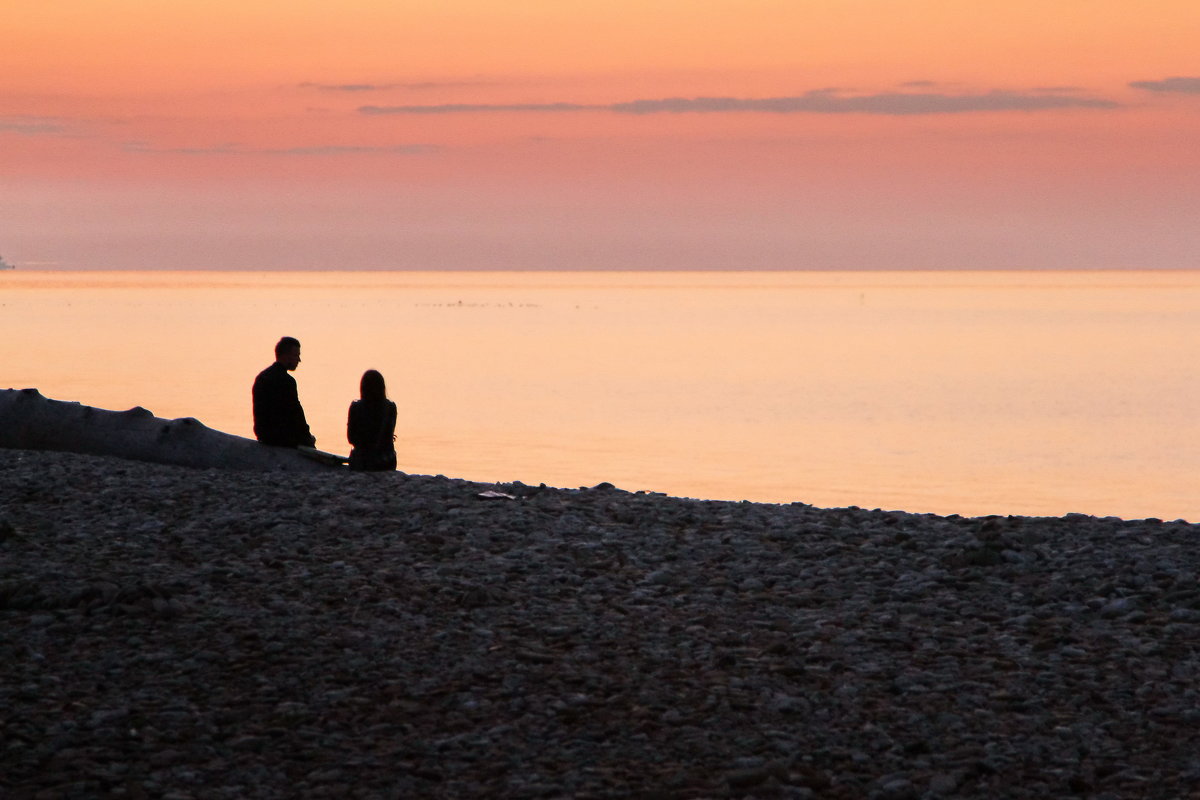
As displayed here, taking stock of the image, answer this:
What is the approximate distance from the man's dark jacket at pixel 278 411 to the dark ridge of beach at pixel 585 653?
3844 mm

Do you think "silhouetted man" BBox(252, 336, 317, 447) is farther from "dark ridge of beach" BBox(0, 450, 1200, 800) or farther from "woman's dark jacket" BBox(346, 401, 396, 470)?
"dark ridge of beach" BBox(0, 450, 1200, 800)

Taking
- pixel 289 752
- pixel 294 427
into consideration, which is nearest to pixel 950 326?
pixel 294 427

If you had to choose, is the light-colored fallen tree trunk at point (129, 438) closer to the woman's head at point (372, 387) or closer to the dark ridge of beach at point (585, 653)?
the woman's head at point (372, 387)

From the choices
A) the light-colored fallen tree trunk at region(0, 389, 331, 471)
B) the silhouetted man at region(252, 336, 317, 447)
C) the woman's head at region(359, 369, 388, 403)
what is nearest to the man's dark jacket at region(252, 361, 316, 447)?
the silhouetted man at region(252, 336, 317, 447)

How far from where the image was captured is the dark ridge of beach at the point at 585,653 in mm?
7738

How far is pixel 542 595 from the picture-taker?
37.0ft

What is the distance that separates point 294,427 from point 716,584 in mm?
8983

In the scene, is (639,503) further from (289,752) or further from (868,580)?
(289,752)

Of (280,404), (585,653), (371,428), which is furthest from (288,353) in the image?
(585,653)

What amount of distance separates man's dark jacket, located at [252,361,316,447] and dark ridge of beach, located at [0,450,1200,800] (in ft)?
12.6

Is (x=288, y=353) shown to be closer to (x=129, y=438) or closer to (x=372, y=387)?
(x=372, y=387)

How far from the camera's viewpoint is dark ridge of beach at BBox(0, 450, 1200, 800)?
7738 millimetres

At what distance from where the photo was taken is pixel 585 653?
9.70 meters

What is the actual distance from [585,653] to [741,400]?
1990 inches
